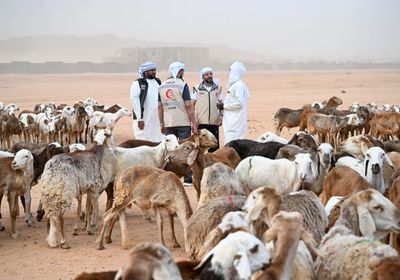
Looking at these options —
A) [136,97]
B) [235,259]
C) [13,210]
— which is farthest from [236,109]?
[235,259]

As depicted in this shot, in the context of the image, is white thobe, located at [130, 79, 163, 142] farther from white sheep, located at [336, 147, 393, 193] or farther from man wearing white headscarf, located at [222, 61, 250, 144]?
white sheep, located at [336, 147, 393, 193]

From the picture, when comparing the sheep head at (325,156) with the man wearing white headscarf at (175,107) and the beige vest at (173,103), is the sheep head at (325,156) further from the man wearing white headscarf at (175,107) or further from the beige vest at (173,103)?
the beige vest at (173,103)

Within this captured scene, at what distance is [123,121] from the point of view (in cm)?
2825

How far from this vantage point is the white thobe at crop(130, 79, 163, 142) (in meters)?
12.7

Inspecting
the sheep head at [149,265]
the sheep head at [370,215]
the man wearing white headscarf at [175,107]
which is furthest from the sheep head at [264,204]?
the man wearing white headscarf at [175,107]

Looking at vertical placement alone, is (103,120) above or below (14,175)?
below

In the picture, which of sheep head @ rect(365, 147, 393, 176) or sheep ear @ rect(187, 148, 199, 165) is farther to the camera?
sheep ear @ rect(187, 148, 199, 165)

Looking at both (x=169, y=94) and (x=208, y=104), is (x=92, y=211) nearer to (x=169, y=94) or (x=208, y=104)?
A: (x=169, y=94)

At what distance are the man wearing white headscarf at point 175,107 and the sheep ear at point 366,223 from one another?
20.2ft

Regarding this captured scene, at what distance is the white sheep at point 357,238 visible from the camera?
5.51m

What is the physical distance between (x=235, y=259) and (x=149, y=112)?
27.9ft

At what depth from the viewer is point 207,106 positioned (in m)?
13.0

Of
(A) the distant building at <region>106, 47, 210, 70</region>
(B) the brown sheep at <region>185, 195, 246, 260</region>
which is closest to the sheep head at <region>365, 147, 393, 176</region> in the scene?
(B) the brown sheep at <region>185, 195, 246, 260</region>

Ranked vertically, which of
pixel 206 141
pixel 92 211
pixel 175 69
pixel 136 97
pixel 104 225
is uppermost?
pixel 175 69
